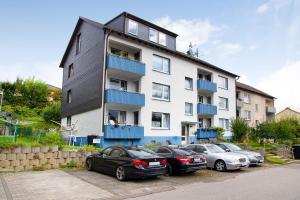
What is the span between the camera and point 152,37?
2659 centimetres

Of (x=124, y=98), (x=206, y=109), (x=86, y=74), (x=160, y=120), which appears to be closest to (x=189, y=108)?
(x=206, y=109)

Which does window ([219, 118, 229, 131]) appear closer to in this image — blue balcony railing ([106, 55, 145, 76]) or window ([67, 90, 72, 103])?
blue balcony railing ([106, 55, 145, 76])

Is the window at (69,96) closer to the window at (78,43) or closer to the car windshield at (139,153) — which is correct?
the window at (78,43)

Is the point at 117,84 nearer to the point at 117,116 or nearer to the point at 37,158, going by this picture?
the point at 117,116

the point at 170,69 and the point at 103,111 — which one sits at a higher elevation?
the point at 170,69

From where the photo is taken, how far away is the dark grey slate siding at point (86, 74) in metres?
21.9

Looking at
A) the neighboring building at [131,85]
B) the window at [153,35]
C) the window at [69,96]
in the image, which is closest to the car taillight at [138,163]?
the neighboring building at [131,85]

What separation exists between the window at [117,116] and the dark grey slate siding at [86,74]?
61.1 inches

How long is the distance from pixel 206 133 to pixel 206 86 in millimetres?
5440

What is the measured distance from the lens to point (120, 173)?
1131 cm

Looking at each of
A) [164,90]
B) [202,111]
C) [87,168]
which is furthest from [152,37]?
[87,168]

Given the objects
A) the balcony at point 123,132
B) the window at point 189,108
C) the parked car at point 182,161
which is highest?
the window at point 189,108

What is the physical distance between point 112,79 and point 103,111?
3644 millimetres

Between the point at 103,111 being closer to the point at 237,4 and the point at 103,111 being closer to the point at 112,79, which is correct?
the point at 112,79
